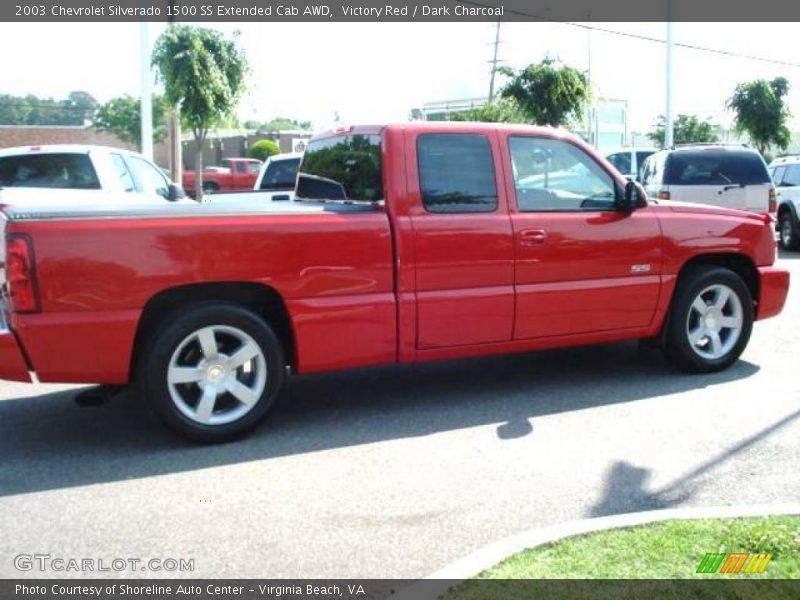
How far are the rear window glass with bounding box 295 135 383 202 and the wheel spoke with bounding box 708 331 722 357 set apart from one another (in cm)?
297

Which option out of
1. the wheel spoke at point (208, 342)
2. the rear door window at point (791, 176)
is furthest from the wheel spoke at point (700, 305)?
the rear door window at point (791, 176)

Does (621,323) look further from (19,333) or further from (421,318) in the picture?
(19,333)

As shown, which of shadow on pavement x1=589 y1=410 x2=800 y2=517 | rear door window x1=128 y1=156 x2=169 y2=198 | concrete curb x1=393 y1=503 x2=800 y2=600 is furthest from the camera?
rear door window x1=128 y1=156 x2=169 y2=198

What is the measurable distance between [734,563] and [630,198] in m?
3.36

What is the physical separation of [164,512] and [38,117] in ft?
255

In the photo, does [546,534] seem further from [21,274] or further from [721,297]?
[721,297]

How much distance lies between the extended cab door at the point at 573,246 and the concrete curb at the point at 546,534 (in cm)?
221

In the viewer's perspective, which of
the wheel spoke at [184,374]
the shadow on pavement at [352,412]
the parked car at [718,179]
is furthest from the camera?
the parked car at [718,179]

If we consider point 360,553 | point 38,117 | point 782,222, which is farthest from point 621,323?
point 38,117

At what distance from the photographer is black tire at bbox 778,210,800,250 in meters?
16.5

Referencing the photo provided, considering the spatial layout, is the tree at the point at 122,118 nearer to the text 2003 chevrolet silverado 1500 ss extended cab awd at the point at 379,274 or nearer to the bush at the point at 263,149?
the bush at the point at 263,149

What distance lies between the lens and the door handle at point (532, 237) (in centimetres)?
598

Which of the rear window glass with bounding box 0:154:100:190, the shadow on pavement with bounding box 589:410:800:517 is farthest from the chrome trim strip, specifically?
the rear window glass with bounding box 0:154:100:190

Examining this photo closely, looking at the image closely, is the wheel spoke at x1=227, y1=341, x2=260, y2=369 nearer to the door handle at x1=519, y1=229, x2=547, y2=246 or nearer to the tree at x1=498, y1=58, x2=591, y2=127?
the door handle at x1=519, y1=229, x2=547, y2=246
